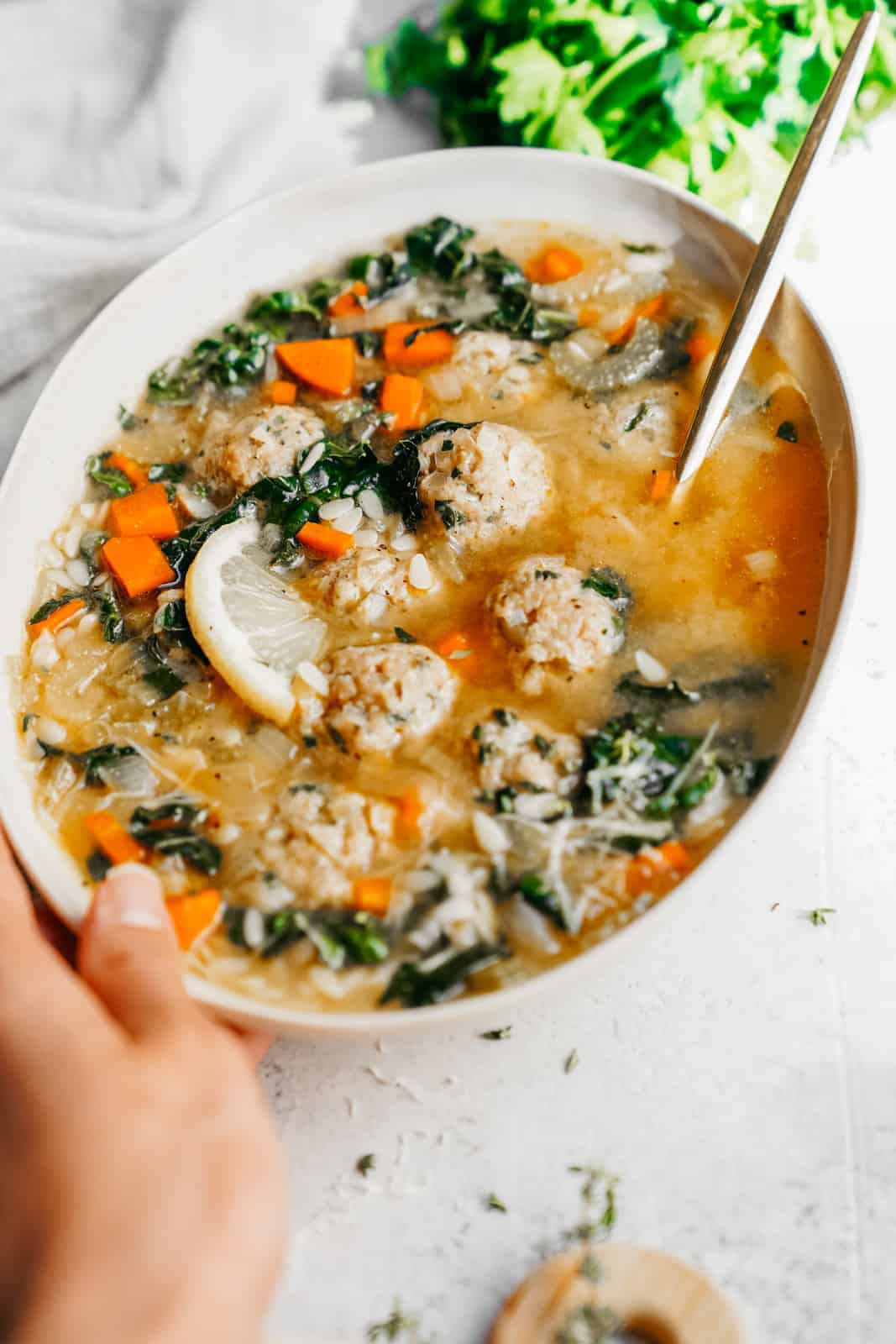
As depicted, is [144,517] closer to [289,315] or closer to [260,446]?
[260,446]

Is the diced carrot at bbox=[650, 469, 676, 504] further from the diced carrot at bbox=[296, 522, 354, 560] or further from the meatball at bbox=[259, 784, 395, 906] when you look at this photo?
the meatball at bbox=[259, 784, 395, 906]

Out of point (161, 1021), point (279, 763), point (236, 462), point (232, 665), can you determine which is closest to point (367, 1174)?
point (161, 1021)

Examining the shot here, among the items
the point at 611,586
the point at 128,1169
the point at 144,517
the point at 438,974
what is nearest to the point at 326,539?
the point at 144,517

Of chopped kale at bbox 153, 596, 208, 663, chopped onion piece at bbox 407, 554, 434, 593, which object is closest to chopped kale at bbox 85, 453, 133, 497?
chopped kale at bbox 153, 596, 208, 663

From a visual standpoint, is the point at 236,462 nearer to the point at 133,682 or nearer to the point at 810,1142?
the point at 133,682

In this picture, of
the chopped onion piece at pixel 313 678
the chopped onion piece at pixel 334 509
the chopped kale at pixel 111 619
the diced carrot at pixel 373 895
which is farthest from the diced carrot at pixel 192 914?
the chopped onion piece at pixel 334 509

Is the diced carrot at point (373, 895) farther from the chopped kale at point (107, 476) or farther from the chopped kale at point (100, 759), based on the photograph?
the chopped kale at point (107, 476)
